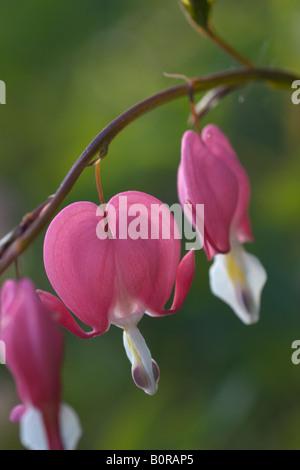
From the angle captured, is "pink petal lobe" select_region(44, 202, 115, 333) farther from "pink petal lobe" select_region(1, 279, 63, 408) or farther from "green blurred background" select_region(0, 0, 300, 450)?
"green blurred background" select_region(0, 0, 300, 450)

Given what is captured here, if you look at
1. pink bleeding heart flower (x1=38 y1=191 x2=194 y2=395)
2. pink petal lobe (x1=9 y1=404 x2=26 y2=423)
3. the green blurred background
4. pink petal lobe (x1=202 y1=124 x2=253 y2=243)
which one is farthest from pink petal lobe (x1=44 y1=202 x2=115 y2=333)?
the green blurred background

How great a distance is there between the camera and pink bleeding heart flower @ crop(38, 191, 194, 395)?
0.73 metres

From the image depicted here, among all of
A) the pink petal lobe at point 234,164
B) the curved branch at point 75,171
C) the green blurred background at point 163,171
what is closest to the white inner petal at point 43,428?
the curved branch at point 75,171

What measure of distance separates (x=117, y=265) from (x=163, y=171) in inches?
33.2

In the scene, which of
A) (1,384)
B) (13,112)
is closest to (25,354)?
(1,384)

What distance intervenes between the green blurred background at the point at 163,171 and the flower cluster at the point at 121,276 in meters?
0.37

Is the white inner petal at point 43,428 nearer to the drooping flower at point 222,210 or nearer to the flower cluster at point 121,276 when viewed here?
the flower cluster at point 121,276

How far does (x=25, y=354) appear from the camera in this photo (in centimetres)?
53

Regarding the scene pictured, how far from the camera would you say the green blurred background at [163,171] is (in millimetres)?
1329

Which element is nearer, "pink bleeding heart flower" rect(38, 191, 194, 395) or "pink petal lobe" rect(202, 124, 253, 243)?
"pink bleeding heart flower" rect(38, 191, 194, 395)

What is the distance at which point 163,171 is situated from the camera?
60.9 inches

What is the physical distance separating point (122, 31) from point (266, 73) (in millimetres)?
860

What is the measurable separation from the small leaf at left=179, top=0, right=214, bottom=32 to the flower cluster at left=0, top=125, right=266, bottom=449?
149 millimetres

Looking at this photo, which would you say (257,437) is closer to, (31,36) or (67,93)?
(67,93)
